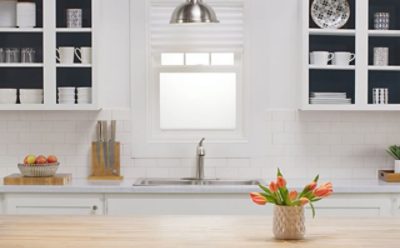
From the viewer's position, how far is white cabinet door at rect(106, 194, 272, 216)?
510 cm

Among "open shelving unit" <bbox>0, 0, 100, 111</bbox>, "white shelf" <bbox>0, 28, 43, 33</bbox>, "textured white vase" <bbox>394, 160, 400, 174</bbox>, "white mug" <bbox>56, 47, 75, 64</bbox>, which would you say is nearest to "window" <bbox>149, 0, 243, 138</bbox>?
"open shelving unit" <bbox>0, 0, 100, 111</bbox>

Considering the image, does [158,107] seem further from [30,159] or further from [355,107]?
[355,107]

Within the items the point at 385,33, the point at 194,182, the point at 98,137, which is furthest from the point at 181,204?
the point at 385,33

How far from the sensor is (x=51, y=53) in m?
5.37

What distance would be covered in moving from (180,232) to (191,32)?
2726 mm

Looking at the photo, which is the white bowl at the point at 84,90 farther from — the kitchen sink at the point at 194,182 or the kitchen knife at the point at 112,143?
the kitchen sink at the point at 194,182

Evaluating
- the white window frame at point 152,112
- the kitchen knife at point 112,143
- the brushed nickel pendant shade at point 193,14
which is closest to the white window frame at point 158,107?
the white window frame at point 152,112

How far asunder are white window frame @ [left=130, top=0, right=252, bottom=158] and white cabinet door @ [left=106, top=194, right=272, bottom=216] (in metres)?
0.67

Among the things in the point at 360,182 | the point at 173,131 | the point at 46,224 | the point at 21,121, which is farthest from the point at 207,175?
the point at 46,224

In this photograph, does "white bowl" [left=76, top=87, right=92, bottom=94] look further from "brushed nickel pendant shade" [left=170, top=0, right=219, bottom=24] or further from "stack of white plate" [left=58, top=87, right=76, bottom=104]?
"brushed nickel pendant shade" [left=170, top=0, right=219, bottom=24]

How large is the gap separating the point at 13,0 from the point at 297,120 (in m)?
2.41

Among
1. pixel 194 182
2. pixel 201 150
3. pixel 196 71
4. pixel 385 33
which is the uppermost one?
pixel 385 33

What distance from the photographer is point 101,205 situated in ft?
16.8

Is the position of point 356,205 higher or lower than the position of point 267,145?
lower
